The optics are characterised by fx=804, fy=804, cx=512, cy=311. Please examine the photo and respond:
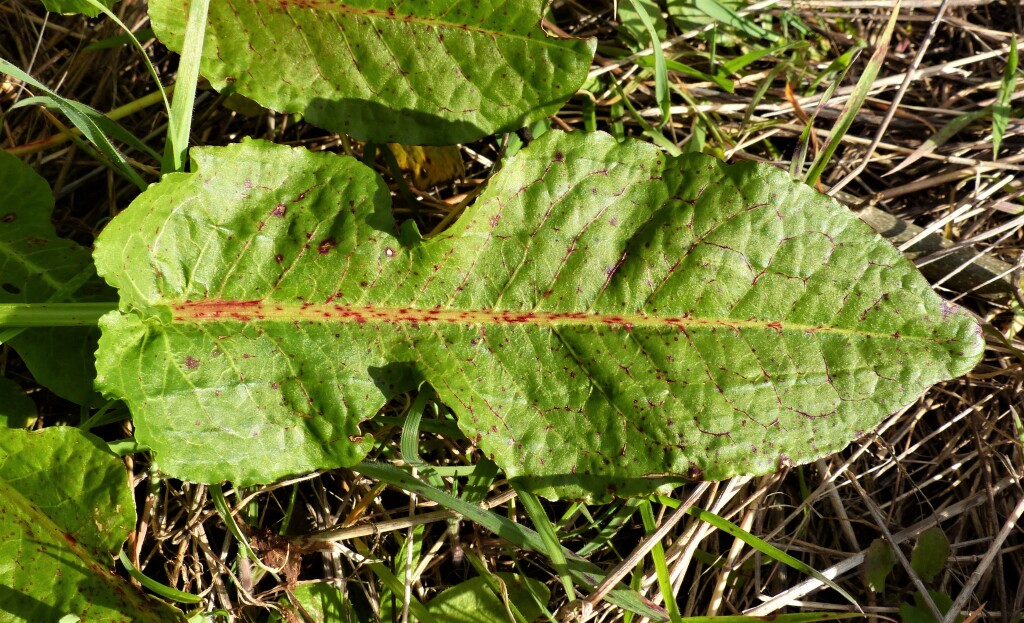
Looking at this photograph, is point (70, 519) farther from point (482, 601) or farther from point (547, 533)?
point (547, 533)

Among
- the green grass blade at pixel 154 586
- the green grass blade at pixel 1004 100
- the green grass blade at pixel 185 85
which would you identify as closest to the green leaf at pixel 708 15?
the green grass blade at pixel 1004 100

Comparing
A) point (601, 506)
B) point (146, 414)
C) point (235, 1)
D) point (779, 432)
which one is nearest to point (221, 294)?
point (146, 414)

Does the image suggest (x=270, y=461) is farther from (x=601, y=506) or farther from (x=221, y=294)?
(x=601, y=506)

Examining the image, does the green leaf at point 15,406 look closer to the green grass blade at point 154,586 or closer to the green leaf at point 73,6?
the green grass blade at point 154,586

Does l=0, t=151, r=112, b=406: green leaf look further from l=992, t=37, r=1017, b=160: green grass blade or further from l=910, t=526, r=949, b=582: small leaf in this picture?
l=992, t=37, r=1017, b=160: green grass blade

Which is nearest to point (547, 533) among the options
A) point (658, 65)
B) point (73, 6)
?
point (658, 65)

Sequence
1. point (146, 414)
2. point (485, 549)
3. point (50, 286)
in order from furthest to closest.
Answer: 1. point (485, 549)
2. point (50, 286)
3. point (146, 414)
